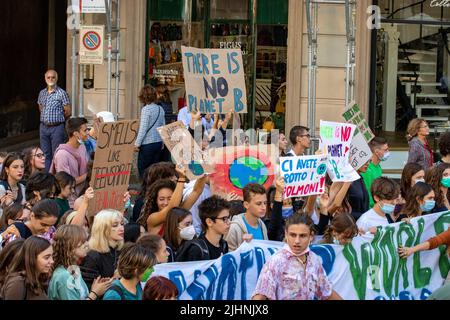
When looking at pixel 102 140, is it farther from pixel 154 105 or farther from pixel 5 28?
pixel 5 28

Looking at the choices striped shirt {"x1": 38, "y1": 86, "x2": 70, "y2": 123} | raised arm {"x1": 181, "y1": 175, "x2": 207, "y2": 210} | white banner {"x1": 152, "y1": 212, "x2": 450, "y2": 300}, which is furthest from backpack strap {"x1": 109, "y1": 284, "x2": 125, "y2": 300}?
striped shirt {"x1": 38, "y1": 86, "x2": 70, "y2": 123}

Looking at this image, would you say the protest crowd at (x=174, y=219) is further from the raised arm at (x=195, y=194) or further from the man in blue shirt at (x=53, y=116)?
the man in blue shirt at (x=53, y=116)

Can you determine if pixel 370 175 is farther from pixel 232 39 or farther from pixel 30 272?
pixel 232 39

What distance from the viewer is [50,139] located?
1639 cm

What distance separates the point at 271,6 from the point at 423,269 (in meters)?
9.19

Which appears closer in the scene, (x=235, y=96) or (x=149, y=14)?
(x=235, y=96)

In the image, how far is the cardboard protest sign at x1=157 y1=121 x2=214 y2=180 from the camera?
10908mm

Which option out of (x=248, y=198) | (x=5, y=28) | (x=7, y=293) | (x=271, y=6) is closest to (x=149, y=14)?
(x=271, y=6)

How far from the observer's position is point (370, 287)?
9680 millimetres

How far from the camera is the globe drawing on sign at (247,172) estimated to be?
11.6m

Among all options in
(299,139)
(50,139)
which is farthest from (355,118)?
(50,139)

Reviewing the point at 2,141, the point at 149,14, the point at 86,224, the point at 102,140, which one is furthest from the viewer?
the point at 2,141

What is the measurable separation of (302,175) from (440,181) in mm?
1776

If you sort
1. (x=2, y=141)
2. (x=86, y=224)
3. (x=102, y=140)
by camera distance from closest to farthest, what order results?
(x=86, y=224), (x=102, y=140), (x=2, y=141)
